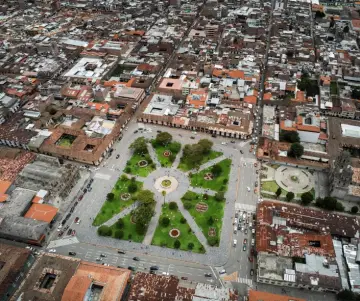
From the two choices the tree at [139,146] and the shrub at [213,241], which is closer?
the shrub at [213,241]

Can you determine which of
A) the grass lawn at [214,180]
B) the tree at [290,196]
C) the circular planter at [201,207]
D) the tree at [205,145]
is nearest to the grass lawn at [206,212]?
the circular planter at [201,207]

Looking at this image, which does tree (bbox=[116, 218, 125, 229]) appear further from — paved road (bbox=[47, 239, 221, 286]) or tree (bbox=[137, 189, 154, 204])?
tree (bbox=[137, 189, 154, 204])

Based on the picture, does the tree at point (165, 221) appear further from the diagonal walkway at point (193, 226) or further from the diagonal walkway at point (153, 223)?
the diagonal walkway at point (193, 226)

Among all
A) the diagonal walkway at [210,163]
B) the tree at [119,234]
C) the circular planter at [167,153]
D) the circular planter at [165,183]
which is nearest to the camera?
the tree at [119,234]

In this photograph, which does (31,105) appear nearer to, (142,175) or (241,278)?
(142,175)

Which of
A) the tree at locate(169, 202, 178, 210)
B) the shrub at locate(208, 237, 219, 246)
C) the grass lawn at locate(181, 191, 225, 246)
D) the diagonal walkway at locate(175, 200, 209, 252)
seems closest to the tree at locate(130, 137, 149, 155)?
the grass lawn at locate(181, 191, 225, 246)

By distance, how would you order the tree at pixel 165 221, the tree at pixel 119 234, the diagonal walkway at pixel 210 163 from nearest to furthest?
the tree at pixel 119 234
the tree at pixel 165 221
the diagonal walkway at pixel 210 163

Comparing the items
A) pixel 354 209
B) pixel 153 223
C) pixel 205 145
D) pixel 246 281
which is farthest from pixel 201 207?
pixel 354 209

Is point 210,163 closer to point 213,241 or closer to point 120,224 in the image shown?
point 213,241
